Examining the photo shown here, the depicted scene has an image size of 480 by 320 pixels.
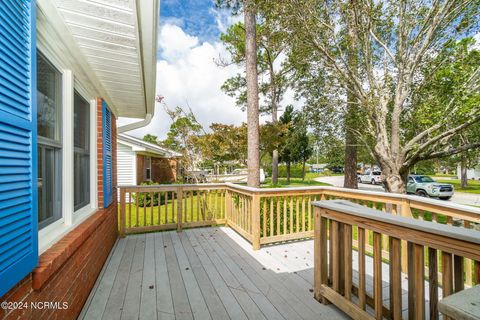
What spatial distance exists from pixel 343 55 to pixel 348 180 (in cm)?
473

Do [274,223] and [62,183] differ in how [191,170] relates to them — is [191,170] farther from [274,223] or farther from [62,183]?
[62,183]

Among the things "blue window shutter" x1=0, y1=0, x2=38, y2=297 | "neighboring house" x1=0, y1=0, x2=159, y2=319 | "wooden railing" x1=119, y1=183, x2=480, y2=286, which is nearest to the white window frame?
"neighboring house" x1=0, y1=0, x2=159, y2=319

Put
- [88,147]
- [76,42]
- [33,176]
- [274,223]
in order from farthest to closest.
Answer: [274,223] → [88,147] → [76,42] → [33,176]

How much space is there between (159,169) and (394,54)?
1268 cm

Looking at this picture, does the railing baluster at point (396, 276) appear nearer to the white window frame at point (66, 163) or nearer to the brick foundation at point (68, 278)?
the brick foundation at point (68, 278)

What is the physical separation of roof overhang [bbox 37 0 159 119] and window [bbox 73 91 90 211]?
1.29 ft

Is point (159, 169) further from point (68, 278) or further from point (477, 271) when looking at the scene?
point (477, 271)

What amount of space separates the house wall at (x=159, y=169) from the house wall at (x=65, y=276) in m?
8.05

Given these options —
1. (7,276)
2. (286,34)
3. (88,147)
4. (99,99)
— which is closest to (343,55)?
(286,34)

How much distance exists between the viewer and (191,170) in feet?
27.9

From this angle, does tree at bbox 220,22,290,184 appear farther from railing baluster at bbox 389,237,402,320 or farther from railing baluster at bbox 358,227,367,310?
railing baluster at bbox 389,237,402,320

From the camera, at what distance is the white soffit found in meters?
1.61

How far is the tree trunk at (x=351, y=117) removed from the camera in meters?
5.71

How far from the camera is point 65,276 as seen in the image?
1787mm
